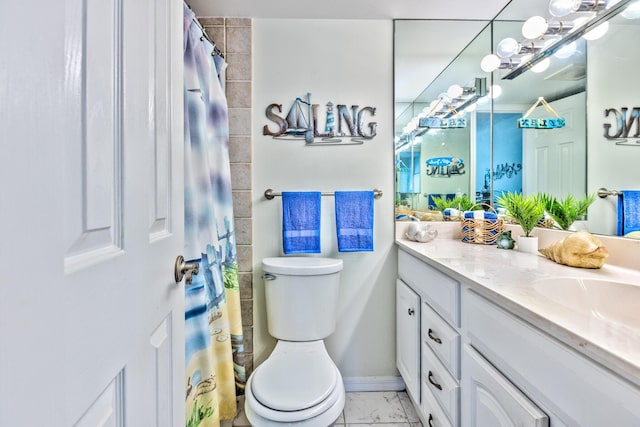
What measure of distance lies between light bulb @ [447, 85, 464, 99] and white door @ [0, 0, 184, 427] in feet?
5.44

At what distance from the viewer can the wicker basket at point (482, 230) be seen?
1596 mm

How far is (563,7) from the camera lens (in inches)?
49.8

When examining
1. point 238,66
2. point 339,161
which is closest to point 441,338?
point 339,161

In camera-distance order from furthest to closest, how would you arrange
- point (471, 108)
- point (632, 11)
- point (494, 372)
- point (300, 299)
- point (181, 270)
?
point (471, 108) → point (300, 299) → point (632, 11) → point (494, 372) → point (181, 270)

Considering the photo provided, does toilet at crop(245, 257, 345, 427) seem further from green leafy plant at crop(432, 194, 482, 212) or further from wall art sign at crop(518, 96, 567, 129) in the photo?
wall art sign at crop(518, 96, 567, 129)

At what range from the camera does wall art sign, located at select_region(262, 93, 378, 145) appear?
1.72 metres

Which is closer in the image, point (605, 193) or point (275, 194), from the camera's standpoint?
point (605, 193)

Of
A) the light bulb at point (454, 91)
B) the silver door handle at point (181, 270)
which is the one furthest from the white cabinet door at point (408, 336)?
the light bulb at point (454, 91)

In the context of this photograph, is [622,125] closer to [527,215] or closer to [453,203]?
[527,215]

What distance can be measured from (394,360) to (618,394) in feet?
4.62

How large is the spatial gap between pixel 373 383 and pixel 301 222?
104 cm

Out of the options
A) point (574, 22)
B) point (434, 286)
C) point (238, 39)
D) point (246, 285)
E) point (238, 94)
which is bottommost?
point (246, 285)

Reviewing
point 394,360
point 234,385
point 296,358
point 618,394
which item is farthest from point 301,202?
point 618,394

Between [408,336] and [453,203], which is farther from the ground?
[453,203]
